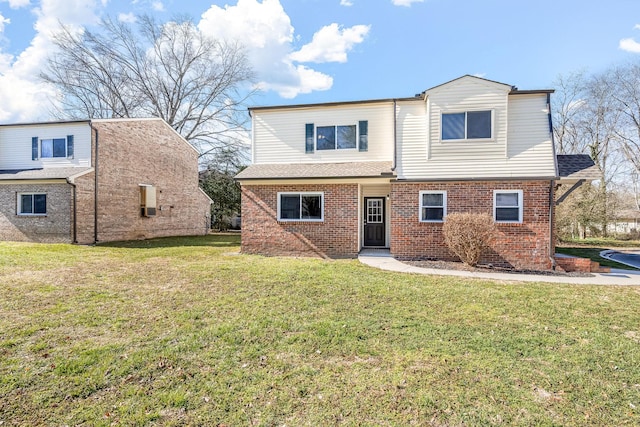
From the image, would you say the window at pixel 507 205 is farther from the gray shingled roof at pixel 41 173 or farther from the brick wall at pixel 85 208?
the gray shingled roof at pixel 41 173

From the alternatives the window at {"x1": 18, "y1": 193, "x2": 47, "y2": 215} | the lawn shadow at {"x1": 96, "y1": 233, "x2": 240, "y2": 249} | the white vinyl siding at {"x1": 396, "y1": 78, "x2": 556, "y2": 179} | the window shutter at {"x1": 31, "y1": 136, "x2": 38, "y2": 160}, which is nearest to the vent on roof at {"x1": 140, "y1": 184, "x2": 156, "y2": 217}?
the lawn shadow at {"x1": 96, "y1": 233, "x2": 240, "y2": 249}

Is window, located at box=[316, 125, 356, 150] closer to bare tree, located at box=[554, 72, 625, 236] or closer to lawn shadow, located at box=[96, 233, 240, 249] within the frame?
lawn shadow, located at box=[96, 233, 240, 249]

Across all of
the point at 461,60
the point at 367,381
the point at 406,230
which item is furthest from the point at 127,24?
the point at 367,381

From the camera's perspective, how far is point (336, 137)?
40.0ft

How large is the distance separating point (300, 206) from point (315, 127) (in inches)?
126

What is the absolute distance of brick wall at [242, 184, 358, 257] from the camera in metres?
11.3

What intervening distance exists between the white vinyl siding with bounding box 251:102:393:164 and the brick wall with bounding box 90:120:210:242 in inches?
361

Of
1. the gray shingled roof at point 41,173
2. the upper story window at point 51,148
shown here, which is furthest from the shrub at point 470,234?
the upper story window at point 51,148

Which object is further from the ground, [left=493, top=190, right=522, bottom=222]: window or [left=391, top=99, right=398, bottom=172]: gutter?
[left=391, top=99, right=398, bottom=172]: gutter

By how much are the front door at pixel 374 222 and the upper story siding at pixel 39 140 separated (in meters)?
13.9

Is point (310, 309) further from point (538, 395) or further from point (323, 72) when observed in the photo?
point (323, 72)

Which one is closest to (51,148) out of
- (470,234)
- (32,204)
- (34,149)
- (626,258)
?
(34,149)

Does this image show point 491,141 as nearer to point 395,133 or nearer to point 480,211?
point 480,211

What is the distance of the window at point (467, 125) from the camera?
10477 millimetres
